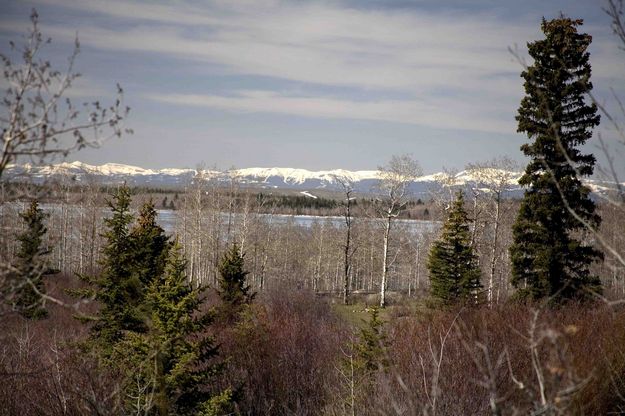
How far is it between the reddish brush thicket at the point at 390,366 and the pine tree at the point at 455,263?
6968 millimetres

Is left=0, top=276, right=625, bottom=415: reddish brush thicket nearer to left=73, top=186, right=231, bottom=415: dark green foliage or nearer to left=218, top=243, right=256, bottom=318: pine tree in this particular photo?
left=73, top=186, right=231, bottom=415: dark green foliage

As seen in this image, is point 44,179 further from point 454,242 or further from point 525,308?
point 454,242

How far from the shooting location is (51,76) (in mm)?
3750

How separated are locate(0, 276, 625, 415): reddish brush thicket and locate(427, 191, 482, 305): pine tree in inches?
274

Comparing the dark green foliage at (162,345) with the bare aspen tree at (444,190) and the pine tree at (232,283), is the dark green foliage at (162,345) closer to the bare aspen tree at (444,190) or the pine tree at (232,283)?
the pine tree at (232,283)

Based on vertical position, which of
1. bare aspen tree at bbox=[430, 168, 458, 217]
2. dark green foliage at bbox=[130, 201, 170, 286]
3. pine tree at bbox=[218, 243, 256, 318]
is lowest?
pine tree at bbox=[218, 243, 256, 318]

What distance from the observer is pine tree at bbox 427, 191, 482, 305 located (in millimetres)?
27453

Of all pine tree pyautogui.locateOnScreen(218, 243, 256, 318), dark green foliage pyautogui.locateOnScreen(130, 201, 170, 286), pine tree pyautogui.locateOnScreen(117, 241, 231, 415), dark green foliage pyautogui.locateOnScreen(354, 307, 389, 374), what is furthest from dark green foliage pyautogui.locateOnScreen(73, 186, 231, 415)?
pine tree pyautogui.locateOnScreen(218, 243, 256, 318)

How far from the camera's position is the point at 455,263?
2789cm

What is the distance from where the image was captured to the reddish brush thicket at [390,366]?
914 centimetres

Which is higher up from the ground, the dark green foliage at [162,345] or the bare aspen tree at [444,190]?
the bare aspen tree at [444,190]

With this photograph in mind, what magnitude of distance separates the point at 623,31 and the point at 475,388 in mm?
9276

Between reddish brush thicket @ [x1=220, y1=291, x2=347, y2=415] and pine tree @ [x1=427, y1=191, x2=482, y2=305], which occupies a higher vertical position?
pine tree @ [x1=427, y1=191, x2=482, y2=305]

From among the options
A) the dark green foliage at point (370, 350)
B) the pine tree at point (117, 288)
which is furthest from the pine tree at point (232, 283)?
the dark green foliage at point (370, 350)
